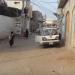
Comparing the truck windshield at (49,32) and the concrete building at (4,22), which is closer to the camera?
the truck windshield at (49,32)

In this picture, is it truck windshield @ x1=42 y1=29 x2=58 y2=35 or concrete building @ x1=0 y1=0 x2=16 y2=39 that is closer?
truck windshield @ x1=42 y1=29 x2=58 y2=35

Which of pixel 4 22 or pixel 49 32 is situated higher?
pixel 4 22

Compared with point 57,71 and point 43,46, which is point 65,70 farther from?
point 43,46

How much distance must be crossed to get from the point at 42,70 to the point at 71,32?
40.9 feet

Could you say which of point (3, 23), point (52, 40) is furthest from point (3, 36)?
point (52, 40)

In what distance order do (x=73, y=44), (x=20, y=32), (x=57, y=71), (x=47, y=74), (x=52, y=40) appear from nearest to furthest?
1. (x=47, y=74)
2. (x=57, y=71)
3. (x=73, y=44)
4. (x=52, y=40)
5. (x=20, y=32)

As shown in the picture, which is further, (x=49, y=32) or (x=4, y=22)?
(x=4, y=22)

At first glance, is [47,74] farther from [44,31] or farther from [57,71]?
[44,31]

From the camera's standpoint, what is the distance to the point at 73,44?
25734mm

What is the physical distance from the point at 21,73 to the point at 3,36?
29951 mm

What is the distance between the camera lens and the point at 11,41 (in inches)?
1259

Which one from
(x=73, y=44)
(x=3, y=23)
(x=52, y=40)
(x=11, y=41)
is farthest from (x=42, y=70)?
(x=3, y=23)

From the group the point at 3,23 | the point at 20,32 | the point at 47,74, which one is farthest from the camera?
the point at 20,32

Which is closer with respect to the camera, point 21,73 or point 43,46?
point 21,73
